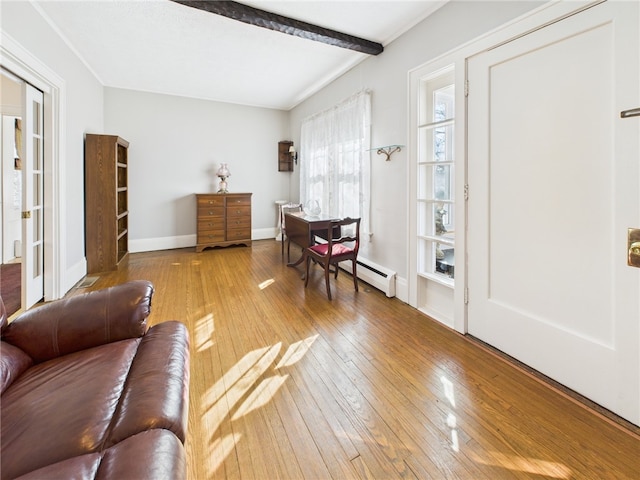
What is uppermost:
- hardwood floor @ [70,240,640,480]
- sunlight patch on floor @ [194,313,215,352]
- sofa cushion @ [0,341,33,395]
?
sofa cushion @ [0,341,33,395]

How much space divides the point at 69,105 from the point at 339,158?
316 centimetres

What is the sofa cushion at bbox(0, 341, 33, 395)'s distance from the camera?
3.68 ft

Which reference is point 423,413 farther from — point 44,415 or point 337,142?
point 337,142

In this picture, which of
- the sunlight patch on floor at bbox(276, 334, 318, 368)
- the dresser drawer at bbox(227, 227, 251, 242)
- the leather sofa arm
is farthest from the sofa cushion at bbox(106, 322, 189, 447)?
the dresser drawer at bbox(227, 227, 251, 242)

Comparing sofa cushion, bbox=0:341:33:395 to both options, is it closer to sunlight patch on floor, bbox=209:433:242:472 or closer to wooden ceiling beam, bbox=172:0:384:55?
sunlight patch on floor, bbox=209:433:242:472

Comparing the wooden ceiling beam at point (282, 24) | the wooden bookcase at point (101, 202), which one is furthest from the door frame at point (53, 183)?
the wooden ceiling beam at point (282, 24)

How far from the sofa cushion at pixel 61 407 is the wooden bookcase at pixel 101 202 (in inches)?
130

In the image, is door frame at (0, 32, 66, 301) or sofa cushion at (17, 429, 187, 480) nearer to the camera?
sofa cushion at (17, 429, 187, 480)

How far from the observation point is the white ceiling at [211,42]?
2.68 metres

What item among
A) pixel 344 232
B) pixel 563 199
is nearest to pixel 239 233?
pixel 344 232

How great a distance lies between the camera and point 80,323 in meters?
1.35

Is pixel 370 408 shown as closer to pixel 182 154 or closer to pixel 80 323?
pixel 80 323

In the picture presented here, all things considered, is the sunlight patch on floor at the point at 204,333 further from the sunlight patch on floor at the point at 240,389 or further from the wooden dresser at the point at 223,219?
the wooden dresser at the point at 223,219

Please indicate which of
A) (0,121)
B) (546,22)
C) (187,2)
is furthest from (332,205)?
(0,121)
